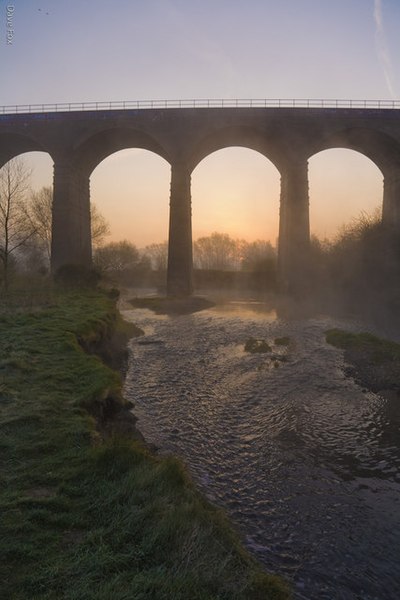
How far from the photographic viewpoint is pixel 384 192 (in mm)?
34375

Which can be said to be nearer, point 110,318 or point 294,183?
point 110,318

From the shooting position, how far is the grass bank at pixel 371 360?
9920 millimetres

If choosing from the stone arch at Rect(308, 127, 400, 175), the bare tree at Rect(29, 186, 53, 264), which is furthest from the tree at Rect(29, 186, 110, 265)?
the stone arch at Rect(308, 127, 400, 175)

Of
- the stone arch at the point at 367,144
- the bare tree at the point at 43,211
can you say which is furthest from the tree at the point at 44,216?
the stone arch at the point at 367,144

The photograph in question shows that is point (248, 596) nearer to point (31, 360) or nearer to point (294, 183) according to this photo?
point (31, 360)

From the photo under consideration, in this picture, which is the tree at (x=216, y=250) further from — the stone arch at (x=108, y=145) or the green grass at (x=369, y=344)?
the green grass at (x=369, y=344)

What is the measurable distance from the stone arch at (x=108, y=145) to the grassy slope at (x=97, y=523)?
30.1 metres

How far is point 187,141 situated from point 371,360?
25.5m

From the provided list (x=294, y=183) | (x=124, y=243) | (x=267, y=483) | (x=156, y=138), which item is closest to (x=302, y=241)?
(x=294, y=183)

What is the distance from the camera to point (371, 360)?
1163cm

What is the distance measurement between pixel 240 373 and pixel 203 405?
8.98 ft

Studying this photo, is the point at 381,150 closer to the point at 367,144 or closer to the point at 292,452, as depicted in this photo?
the point at 367,144

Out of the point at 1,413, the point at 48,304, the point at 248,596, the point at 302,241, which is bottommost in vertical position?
the point at 248,596

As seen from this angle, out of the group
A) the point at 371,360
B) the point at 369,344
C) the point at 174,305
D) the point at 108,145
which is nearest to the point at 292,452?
the point at 371,360
